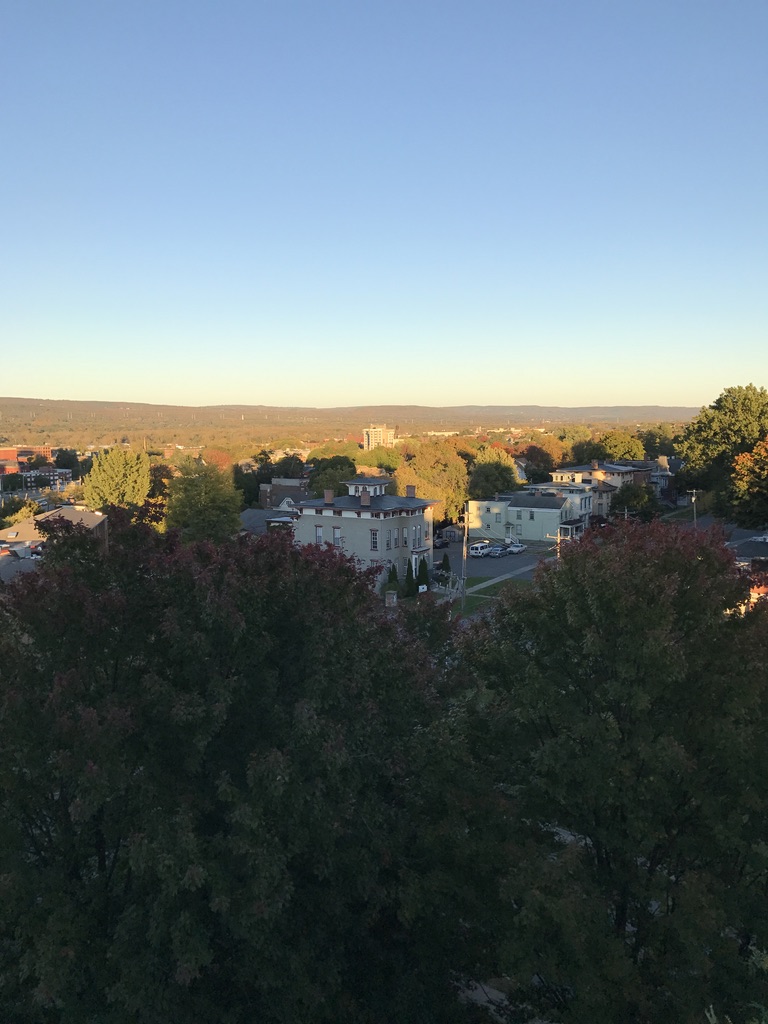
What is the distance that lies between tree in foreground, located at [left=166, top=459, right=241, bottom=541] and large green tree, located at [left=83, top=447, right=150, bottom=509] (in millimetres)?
9446

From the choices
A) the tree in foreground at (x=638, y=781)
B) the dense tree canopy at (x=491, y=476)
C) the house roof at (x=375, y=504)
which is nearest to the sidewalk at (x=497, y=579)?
the house roof at (x=375, y=504)

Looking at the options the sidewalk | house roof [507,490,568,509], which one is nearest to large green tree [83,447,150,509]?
house roof [507,490,568,509]

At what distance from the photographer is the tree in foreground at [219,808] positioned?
26.6ft

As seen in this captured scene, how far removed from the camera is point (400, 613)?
44.5ft

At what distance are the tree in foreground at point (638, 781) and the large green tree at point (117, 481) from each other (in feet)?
193

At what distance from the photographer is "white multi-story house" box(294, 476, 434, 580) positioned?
1893 inches

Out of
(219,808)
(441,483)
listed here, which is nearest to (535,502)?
(441,483)

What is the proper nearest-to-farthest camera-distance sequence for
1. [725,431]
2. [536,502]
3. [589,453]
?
[725,431]
[536,502]
[589,453]

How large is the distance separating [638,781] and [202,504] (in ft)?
162

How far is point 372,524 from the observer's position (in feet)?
158

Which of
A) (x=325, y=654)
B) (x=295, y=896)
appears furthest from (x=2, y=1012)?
(x=325, y=654)

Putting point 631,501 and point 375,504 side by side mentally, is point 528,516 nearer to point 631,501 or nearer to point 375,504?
point 631,501

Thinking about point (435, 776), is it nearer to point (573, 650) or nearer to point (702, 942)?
point (573, 650)

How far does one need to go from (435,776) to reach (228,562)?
3.66 meters
